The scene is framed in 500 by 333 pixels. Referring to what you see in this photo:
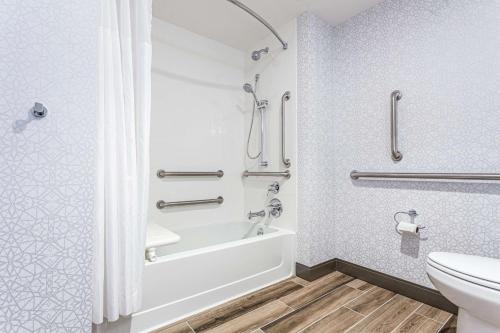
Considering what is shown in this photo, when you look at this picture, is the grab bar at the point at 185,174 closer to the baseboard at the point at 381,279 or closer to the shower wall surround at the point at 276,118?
the shower wall surround at the point at 276,118

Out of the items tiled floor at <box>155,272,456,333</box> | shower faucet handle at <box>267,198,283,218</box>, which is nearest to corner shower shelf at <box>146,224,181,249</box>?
tiled floor at <box>155,272,456,333</box>

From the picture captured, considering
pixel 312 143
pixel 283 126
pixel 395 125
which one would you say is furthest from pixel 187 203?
pixel 395 125

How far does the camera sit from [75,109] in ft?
2.46

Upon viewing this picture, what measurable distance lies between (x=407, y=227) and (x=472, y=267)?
448mm

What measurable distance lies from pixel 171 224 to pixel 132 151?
1113 millimetres

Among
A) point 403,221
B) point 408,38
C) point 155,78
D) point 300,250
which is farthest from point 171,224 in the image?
point 408,38

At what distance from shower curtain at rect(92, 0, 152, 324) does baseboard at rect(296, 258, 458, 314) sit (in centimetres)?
118

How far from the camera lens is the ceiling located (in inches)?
66.4

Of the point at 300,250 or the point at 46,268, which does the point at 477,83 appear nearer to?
the point at 300,250

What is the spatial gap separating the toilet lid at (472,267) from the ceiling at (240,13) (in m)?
1.67

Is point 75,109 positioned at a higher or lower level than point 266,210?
higher

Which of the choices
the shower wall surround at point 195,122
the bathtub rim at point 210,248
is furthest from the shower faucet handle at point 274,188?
the shower wall surround at point 195,122

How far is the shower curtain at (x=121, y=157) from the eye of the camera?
923 mm

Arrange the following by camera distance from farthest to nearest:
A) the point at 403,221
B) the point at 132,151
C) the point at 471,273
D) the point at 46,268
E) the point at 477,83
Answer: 1. the point at 403,221
2. the point at 477,83
3. the point at 132,151
4. the point at 471,273
5. the point at 46,268
